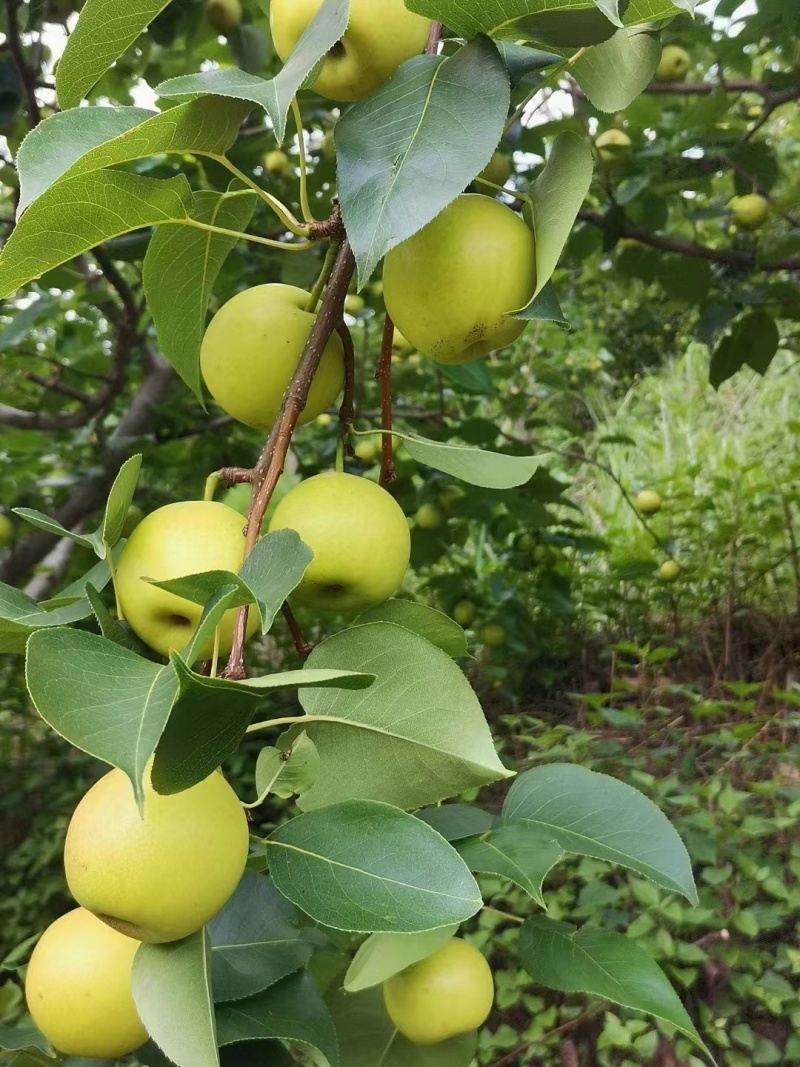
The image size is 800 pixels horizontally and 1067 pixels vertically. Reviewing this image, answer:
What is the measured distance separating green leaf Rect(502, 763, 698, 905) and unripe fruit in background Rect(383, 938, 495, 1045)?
0.11 metres

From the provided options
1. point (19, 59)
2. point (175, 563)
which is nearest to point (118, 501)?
point (175, 563)

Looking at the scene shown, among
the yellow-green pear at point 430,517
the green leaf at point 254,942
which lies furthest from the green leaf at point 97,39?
the yellow-green pear at point 430,517

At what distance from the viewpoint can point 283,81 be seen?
488 millimetres

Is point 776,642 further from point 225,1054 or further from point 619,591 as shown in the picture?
point 225,1054

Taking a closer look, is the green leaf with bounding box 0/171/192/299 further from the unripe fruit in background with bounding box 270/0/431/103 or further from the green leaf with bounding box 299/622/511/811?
the green leaf with bounding box 299/622/511/811

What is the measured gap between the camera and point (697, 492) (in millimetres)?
3854

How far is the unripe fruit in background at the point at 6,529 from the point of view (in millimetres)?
2139

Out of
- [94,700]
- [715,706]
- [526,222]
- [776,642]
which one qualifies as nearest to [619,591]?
[776,642]

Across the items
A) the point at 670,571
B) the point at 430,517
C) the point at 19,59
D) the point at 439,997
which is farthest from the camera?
the point at 670,571

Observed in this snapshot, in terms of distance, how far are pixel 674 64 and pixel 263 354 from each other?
6.95 ft

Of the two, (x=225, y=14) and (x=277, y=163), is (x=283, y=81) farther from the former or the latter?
(x=277, y=163)

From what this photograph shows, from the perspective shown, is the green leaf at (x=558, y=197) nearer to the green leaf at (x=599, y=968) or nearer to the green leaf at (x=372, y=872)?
the green leaf at (x=372, y=872)

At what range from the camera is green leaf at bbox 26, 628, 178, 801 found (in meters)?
0.36

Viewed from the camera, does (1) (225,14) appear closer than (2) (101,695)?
No
